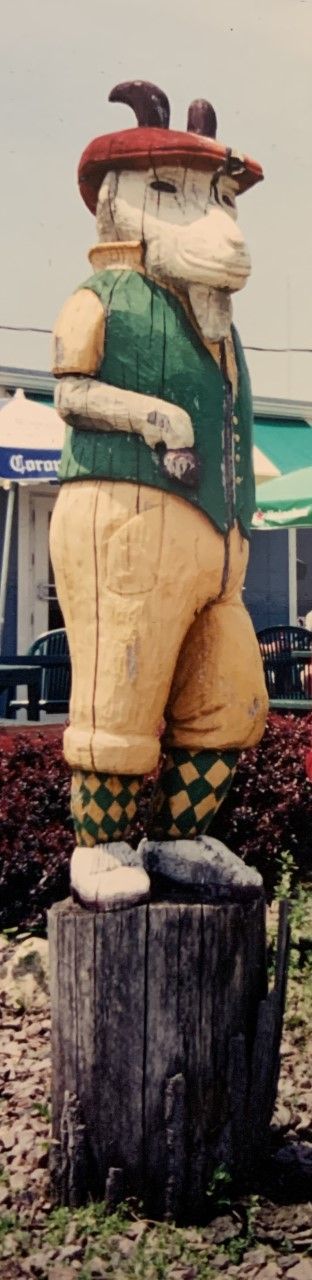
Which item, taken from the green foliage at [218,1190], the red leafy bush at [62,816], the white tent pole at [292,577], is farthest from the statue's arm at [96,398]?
the white tent pole at [292,577]

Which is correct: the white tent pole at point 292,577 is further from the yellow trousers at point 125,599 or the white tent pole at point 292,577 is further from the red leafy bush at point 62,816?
the yellow trousers at point 125,599

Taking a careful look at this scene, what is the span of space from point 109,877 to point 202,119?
1.77 m

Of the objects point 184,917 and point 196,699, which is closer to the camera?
point 184,917

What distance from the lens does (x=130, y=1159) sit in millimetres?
2816

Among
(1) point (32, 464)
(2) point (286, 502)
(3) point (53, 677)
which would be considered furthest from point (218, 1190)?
(2) point (286, 502)

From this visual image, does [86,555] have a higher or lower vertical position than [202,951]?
higher

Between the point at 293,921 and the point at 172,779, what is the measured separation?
5.03 feet

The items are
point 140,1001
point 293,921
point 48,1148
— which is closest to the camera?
point 140,1001

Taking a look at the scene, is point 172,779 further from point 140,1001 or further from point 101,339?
point 101,339

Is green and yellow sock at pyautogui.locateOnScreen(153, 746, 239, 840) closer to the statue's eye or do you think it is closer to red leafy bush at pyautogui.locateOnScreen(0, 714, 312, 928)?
the statue's eye

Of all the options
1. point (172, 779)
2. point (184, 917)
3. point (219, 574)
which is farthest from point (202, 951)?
point (219, 574)

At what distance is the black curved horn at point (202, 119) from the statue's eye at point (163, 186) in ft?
0.62

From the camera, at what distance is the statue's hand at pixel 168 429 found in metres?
2.81

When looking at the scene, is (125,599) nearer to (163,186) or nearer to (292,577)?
(163,186)
